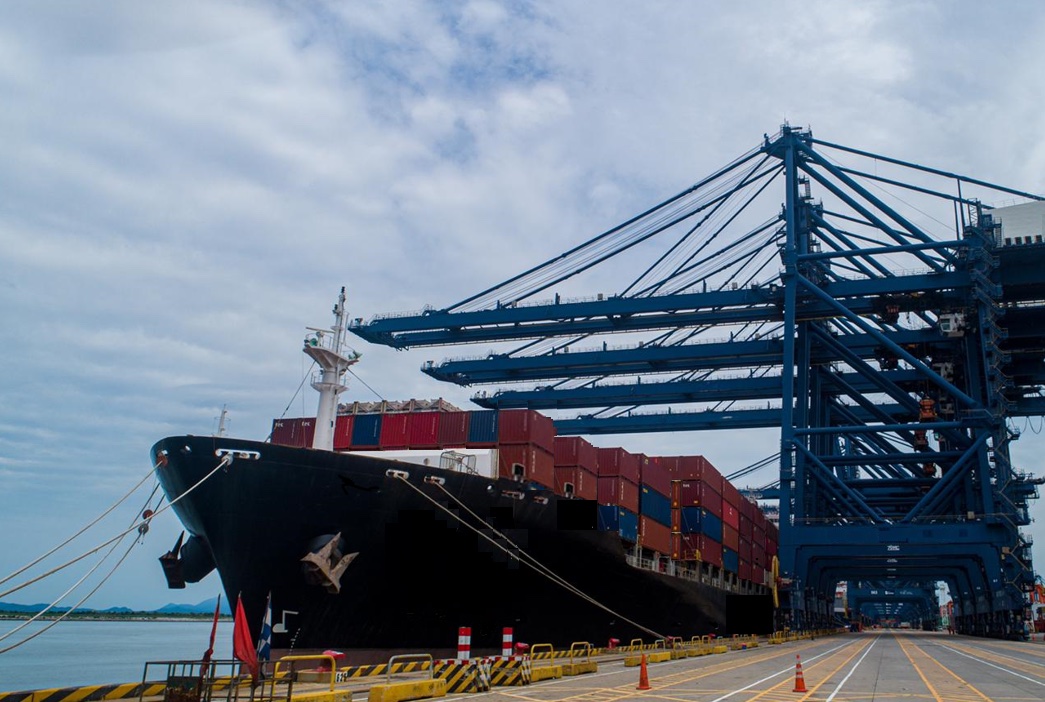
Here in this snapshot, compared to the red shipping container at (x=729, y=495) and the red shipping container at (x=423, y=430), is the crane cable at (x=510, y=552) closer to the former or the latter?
the red shipping container at (x=423, y=430)

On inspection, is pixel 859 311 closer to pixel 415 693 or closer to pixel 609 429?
pixel 609 429

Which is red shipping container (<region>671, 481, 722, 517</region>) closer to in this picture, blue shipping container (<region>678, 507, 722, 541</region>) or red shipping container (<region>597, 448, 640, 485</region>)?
blue shipping container (<region>678, 507, 722, 541</region>)

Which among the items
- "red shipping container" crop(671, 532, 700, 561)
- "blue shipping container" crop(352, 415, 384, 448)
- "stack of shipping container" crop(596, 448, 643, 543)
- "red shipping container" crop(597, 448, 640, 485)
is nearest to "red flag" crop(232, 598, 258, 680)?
"blue shipping container" crop(352, 415, 384, 448)

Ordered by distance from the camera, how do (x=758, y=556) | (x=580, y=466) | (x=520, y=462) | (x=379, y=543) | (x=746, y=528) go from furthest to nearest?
(x=758, y=556), (x=746, y=528), (x=580, y=466), (x=520, y=462), (x=379, y=543)

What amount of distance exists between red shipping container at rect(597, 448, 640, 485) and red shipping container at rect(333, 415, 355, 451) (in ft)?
25.4

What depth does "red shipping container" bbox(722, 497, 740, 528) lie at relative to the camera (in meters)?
33.5

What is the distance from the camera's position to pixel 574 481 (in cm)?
2203

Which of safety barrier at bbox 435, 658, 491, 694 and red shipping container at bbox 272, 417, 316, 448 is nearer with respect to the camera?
safety barrier at bbox 435, 658, 491, 694

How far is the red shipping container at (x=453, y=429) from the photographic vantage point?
20.0 m

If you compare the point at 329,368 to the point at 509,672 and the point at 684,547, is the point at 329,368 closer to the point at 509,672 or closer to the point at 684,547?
the point at 509,672

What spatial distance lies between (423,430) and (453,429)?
811 mm

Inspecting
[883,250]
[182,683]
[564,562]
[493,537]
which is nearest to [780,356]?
[883,250]

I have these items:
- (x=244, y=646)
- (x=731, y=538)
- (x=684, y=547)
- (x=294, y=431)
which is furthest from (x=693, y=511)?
(x=244, y=646)

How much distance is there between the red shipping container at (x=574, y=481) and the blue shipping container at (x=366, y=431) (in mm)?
5104
